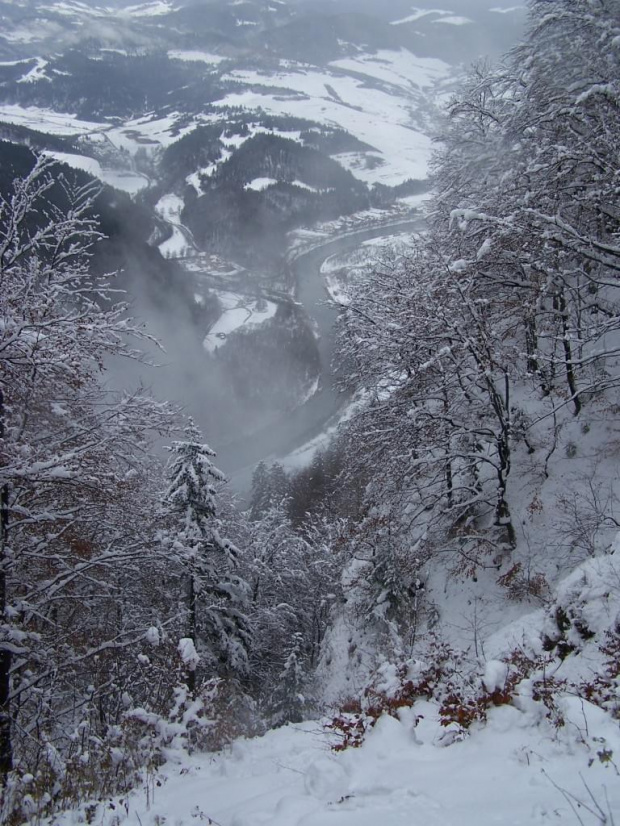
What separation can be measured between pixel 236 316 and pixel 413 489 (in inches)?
3813

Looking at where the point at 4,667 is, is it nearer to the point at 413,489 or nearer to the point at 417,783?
the point at 417,783

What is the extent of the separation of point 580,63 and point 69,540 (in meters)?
11.3

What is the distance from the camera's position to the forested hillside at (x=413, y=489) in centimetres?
432

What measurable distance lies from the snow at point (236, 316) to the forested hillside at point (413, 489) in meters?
84.4

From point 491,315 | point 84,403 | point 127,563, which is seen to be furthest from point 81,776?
point 491,315

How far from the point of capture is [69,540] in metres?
6.99

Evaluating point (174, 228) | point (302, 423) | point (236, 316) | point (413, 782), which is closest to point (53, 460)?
point (413, 782)

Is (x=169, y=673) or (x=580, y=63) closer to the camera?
(x=169, y=673)

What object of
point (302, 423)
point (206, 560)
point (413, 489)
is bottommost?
point (302, 423)

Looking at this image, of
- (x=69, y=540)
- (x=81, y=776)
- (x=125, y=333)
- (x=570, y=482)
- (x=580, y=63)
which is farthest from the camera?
(x=570, y=482)

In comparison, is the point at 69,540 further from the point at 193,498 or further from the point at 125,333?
the point at 193,498

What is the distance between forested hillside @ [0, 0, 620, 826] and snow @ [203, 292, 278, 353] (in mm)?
84447

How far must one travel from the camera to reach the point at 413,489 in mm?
10633

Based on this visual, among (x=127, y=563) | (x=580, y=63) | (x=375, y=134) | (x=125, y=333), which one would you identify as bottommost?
(x=127, y=563)
